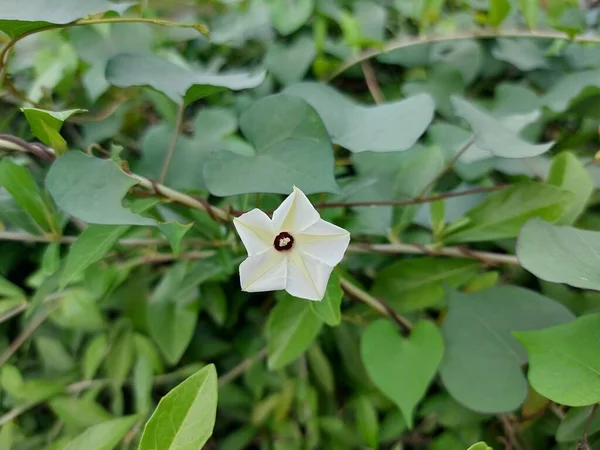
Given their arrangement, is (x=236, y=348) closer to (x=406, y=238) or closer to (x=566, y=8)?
(x=406, y=238)

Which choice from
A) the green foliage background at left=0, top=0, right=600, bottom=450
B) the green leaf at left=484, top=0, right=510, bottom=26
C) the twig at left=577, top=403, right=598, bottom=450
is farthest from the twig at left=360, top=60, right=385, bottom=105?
the twig at left=577, top=403, right=598, bottom=450

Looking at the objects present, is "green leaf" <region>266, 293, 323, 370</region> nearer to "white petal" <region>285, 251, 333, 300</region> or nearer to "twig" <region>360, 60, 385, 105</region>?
"white petal" <region>285, 251, 333, 300</region>

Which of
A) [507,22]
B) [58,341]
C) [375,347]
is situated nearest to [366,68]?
[507,22]

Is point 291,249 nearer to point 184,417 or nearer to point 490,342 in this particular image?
point 184,417

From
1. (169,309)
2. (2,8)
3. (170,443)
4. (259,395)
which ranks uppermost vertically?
(2,8)

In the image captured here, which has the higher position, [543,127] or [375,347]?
[543,127]

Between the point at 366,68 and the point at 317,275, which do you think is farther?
the point at 366,68

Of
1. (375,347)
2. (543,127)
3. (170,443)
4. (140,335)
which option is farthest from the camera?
(543,127)
